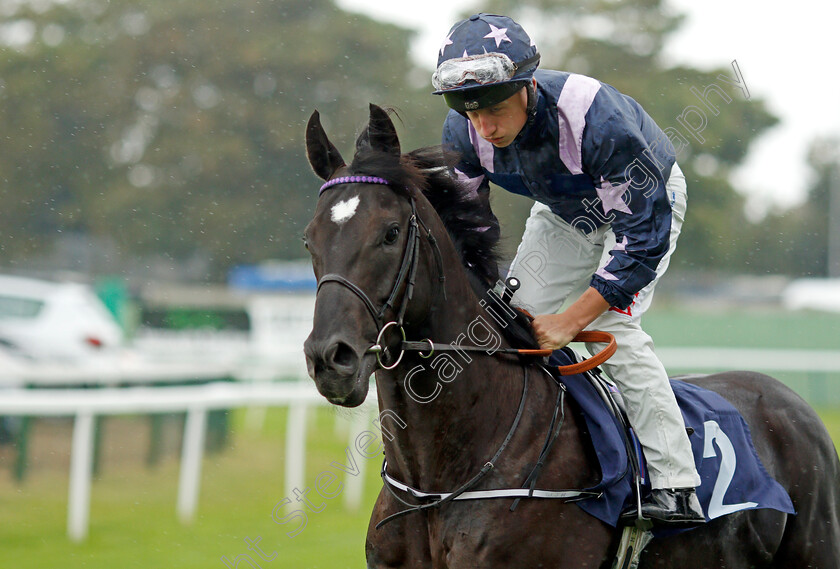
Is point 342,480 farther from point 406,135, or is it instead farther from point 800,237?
point 800,237

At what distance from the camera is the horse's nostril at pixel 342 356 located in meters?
2.19

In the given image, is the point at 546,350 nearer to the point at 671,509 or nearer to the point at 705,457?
the point at 671,509

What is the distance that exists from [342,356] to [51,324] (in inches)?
517

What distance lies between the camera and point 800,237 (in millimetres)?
36781

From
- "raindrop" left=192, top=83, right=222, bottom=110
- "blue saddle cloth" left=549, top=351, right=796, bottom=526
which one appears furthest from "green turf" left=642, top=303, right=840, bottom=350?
"raindrop" left=192, top=83, right=222, bottom=110

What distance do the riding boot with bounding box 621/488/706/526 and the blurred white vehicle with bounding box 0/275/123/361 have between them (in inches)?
460

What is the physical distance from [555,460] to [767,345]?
13.9 metres

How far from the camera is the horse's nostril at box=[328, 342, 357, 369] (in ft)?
7.19

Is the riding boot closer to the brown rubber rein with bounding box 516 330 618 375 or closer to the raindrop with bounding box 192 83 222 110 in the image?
the brown rubber rein with bounding box 516 330 618 375

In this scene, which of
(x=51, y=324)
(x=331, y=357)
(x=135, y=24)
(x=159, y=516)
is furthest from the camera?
(x=135, y=24)

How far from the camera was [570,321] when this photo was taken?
285cm

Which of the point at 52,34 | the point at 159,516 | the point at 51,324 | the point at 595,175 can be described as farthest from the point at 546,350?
the point at 52,34

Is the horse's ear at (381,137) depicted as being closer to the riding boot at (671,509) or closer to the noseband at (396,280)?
the noseband at (396,280)

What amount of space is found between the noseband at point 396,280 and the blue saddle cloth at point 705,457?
27.6 inches
